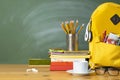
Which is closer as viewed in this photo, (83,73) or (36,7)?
(83,73)

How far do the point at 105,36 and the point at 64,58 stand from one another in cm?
26

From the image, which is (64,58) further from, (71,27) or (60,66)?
(71,27)

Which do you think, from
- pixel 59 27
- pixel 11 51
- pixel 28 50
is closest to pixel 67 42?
pixel 59 27

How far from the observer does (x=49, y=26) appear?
5.70ft

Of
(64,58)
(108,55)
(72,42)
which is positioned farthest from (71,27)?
(108,55)

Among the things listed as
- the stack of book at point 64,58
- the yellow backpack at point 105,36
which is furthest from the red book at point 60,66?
the yellow backpack at point 105,36

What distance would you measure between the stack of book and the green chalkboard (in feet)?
0.93

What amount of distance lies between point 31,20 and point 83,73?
A: 66 centimetres

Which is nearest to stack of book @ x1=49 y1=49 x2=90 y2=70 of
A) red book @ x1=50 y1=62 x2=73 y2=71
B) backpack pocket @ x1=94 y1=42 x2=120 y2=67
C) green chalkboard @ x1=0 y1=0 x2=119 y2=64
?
red book @ x1=50 y1=62 x2=73 y2=71

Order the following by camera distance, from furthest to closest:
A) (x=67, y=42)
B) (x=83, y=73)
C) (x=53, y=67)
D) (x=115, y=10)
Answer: (x=67, y=42) → (x=115, y=10) → (x=53, y=67) → (x=83, y=73)

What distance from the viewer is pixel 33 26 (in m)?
1.74

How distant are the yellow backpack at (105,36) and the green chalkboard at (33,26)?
289mm

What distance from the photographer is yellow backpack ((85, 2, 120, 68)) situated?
1.32m

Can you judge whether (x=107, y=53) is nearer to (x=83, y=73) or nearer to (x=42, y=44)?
(x=83, y=73)
